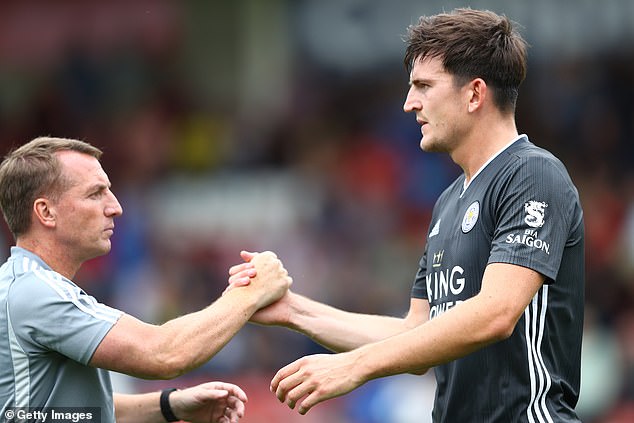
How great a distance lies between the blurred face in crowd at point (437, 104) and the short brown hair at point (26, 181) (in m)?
1.60

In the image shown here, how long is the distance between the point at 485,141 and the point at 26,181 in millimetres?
2028

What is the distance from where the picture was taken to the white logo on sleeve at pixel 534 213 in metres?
4.80

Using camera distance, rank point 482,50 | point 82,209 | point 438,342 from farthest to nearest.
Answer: point 82,209 → point 482,50 → point 438,342

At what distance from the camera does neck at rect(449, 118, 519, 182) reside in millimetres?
5230

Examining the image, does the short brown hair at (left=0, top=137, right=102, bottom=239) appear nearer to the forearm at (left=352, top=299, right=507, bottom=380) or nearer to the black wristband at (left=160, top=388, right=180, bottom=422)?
the black wristband at (left=160, top=388, right=180, bottom=422)

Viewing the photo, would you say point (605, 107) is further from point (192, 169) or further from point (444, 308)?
point (444, 308)

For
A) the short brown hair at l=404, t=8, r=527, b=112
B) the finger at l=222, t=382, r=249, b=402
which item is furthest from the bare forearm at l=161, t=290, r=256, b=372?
the short brown hair at l=404, t=8, r=527, b=112

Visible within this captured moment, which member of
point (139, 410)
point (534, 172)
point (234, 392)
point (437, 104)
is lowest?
point (139, 410)

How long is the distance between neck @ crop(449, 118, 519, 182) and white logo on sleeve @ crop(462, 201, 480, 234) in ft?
0.75

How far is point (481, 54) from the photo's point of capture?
17.1ft

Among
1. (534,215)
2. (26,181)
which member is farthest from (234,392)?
(534,215)

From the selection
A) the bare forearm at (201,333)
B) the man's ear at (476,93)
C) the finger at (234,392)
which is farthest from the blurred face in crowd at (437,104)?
the finger at (234,392)

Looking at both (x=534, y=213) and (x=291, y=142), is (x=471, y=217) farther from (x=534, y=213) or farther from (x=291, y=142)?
(x=291, y=142)

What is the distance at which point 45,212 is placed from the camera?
17.2 feet
